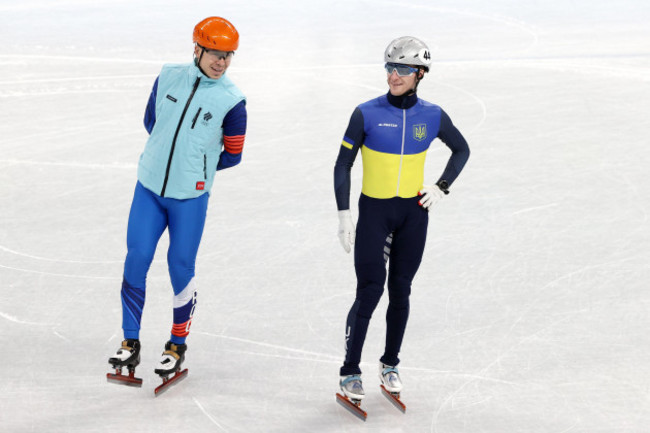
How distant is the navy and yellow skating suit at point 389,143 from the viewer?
184 inches

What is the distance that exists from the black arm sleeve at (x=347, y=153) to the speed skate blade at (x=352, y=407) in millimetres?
984

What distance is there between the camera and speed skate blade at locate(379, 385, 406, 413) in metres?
4.89

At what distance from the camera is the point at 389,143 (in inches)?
185

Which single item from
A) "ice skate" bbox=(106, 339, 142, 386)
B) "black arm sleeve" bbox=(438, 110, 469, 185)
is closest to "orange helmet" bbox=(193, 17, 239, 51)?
"black arm sleeve" bbox=(438, 110, 469, 185)

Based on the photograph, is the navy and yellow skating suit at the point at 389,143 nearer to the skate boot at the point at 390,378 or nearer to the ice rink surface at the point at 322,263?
the skate boot at the point at 390,378

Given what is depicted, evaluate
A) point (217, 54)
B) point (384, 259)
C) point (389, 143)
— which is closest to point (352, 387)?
point (384, 259)

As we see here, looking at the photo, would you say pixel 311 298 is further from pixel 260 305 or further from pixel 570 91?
pixel 570 91

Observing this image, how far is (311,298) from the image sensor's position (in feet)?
20.3

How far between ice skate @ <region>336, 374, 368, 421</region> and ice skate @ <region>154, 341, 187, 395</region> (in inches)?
34.8

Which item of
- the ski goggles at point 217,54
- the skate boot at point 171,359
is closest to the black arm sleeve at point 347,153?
the ski goggles at point 217,54

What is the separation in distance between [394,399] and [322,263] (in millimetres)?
1959

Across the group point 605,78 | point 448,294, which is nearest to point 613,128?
point 605,78

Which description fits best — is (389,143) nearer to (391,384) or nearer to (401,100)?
(401,100)

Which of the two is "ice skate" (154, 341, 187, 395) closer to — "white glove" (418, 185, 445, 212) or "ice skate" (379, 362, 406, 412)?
"ice skate" (379, 362, 406, 412)
